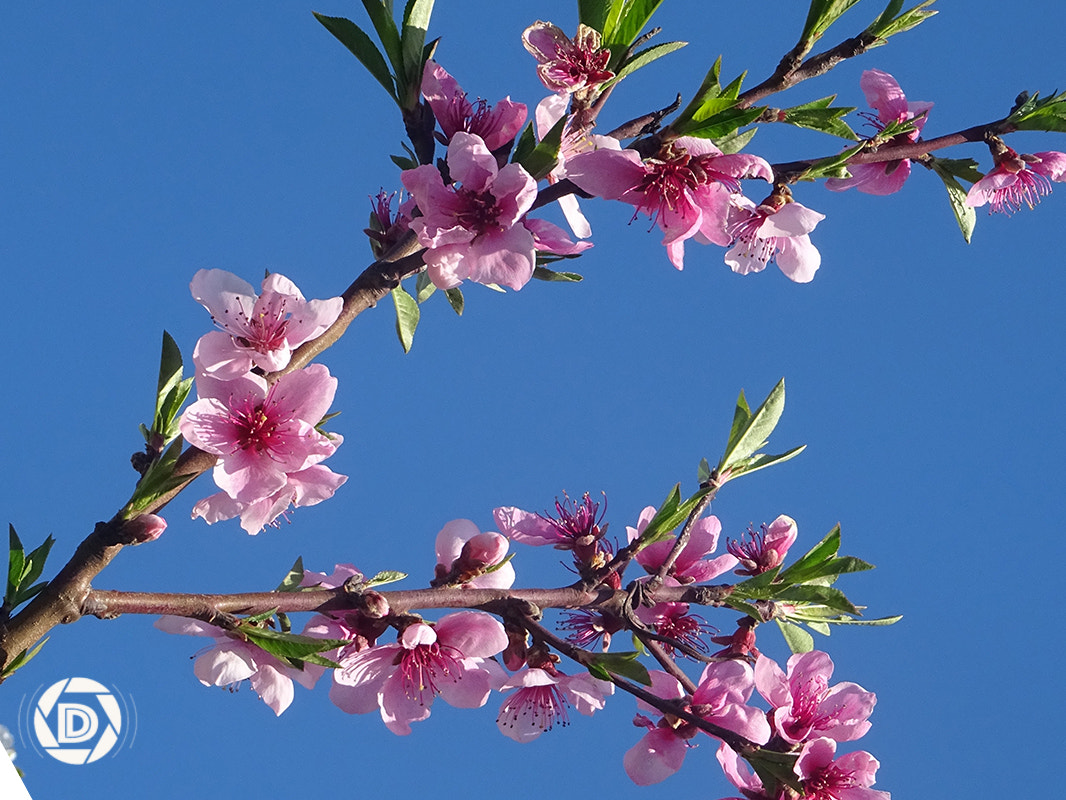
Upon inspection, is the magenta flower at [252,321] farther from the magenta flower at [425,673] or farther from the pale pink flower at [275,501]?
the magenta flower at [425,673]

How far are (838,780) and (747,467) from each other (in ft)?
1.30

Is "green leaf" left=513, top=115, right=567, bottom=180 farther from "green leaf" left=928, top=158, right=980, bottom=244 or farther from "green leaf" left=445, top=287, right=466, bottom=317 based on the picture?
"green leaf" left=928, top=158, right=980, bottom=244

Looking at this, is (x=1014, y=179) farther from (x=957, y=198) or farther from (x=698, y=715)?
(x=698, y=715)

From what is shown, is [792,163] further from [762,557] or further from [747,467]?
[762,557]

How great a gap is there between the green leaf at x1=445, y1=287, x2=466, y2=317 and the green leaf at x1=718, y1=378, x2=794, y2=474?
38cm

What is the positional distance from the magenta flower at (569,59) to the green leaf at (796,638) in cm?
78

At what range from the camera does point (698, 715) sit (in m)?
1.25

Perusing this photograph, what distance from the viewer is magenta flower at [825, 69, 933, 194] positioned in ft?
4.68

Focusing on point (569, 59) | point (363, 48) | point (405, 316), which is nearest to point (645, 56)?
point (569, 59)

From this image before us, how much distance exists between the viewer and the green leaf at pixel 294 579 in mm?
1307

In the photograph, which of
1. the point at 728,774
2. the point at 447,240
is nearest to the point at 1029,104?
the point at 447,240

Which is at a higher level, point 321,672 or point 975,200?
point 975,200

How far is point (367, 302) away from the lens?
3.89 ft

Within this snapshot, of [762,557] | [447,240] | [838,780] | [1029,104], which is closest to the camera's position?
[447,240]
